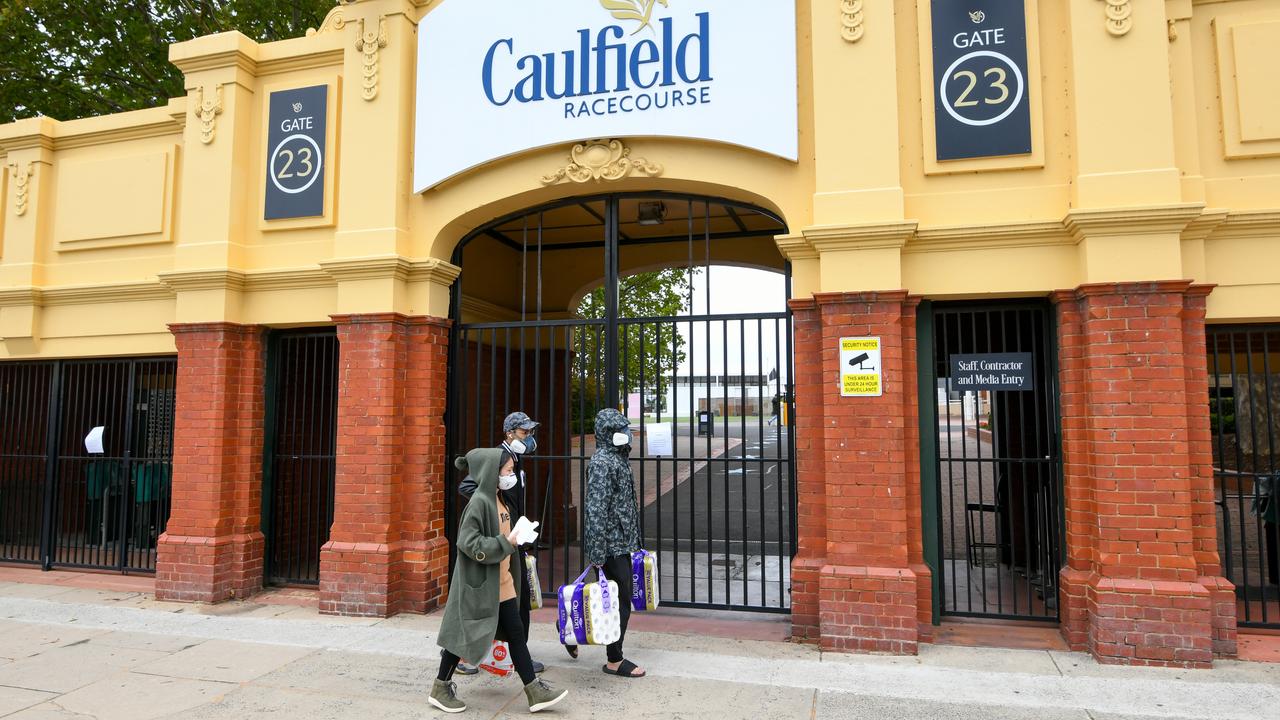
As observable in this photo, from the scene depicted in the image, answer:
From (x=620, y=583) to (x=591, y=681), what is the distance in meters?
0.69

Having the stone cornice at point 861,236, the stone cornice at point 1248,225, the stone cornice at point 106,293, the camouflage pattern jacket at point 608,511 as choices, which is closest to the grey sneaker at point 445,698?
the camouflage pattern jacket at point 608,511

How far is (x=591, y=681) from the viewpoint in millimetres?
5043

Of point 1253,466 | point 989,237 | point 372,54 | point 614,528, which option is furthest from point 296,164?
point 1253,466

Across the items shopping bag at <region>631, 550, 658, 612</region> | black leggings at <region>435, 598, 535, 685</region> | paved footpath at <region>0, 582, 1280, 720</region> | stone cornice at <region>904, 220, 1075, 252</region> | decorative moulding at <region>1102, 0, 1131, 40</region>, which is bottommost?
paved footpath at <region>0, 582, 1280, 720</region>

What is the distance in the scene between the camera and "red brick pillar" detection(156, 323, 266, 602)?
719 centimetres

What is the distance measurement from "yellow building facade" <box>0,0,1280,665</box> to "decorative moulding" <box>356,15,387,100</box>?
0.02 m

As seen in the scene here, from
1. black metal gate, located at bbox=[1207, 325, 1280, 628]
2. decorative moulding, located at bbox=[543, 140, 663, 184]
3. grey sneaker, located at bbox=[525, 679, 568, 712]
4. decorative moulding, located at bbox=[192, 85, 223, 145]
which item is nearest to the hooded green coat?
grey sneaker, located at bbox=[525, 679, 568, 712]

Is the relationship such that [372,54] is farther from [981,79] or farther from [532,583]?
[981,79]

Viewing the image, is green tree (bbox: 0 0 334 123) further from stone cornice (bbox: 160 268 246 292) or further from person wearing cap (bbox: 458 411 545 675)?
person wearing cap (bbox: 458 411 545 675)

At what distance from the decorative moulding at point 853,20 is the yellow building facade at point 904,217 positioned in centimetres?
2

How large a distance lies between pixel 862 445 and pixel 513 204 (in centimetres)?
399

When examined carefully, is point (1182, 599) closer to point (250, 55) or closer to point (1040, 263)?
point (1040, 263)

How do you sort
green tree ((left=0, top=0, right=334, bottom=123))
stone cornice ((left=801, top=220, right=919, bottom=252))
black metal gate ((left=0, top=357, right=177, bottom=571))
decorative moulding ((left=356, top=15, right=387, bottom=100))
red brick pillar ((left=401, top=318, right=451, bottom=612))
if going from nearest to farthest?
stone cornice ((left=801, top=220, right=919, bottom=252)) < red brick pillar ((left=401, top=318, right=451, bottom=612)) < decorative moulding ((left=356, top=15, right=387, bottom=100)) < black metal gate ((left=0, top=357, right=177, bottom=571)) < green tree ((left=0, top=0, right=334, bottom=123))

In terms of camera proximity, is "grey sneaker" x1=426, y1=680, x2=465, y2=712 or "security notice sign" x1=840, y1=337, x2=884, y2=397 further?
"security notice sign" x1=840, y1=337, x2=884, y2=397
